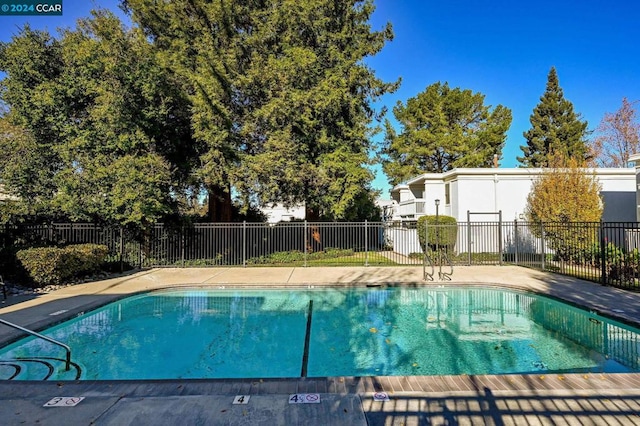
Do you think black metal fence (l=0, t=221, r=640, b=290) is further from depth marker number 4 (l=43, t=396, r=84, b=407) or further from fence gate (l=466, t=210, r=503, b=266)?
depth marker number 4 (l=43, t=396, r=84, b=407)

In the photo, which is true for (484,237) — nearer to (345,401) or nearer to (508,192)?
(508,192)

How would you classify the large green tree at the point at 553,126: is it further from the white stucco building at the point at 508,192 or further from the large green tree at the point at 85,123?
the large green tree at the point at 85,123

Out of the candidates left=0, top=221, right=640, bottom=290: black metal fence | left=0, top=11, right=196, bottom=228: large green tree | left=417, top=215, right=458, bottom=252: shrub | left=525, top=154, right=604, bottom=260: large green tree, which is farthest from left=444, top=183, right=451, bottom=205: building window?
left=0, top=11, right=196, bottom=228: large green tree

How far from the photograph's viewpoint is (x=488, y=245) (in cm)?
1495

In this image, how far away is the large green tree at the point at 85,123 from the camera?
1078 cm

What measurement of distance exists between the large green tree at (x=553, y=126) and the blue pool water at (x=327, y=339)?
2573 centimetres

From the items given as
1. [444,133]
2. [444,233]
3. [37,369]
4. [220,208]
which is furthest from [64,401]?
[444,133]

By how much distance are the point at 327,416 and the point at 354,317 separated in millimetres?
4474

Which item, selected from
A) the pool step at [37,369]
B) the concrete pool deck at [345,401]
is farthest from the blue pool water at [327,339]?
the concrete pool deck at [345,401]

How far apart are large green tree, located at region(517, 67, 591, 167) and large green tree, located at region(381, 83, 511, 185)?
9.44ft

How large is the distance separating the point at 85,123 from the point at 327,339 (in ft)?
36.9

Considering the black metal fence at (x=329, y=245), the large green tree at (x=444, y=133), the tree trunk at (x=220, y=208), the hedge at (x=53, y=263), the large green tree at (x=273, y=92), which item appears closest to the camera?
the hedge at (x=53, y=263)

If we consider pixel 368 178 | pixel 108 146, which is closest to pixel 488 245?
pixel 368 178

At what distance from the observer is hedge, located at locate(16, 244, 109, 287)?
8.57m
